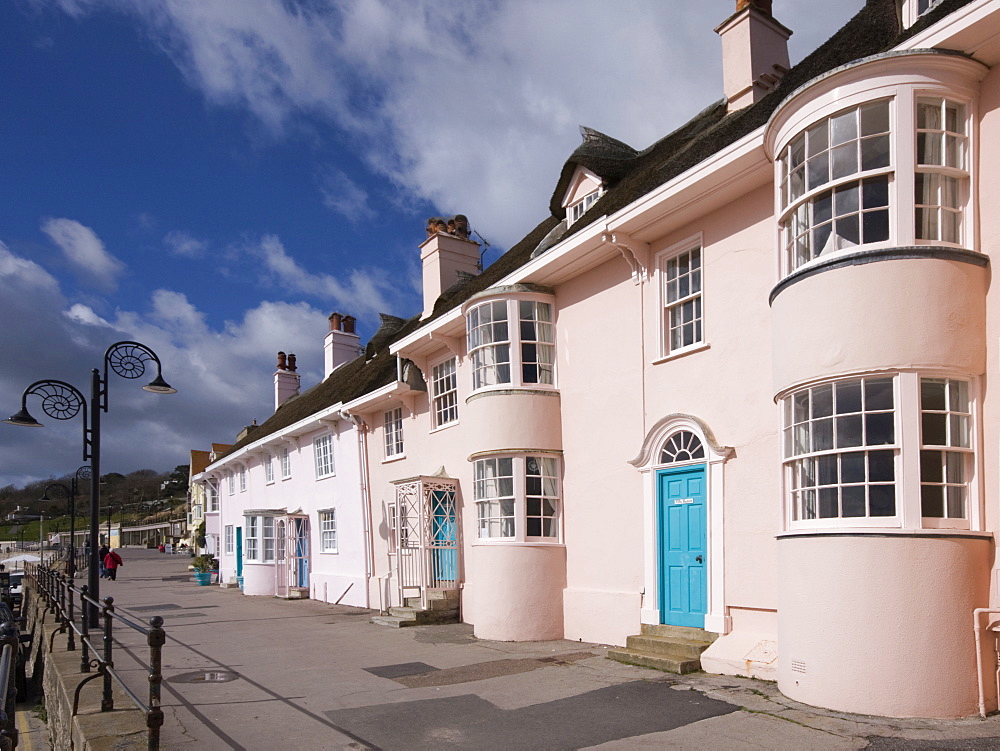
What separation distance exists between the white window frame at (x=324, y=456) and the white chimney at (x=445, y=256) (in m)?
5.07

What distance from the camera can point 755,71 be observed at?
40.3ft

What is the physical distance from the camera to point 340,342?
30.6m

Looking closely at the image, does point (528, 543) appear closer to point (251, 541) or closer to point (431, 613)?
point (431, 613)

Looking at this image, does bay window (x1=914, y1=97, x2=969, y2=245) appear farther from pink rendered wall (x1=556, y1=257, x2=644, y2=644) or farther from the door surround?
pink rendered wall (x1=556, y1=257, x2=644, y2=644)

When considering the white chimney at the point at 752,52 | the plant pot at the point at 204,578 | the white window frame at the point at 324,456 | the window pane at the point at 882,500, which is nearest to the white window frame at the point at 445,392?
the white window frame at the point at 324,456

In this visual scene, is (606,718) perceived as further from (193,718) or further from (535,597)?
(535,597)

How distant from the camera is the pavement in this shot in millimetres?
6562

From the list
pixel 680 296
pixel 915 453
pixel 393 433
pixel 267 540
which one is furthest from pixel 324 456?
pixel 915 453

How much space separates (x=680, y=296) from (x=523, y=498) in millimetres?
4116

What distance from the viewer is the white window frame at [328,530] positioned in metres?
21.8

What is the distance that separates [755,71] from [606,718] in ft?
32.0

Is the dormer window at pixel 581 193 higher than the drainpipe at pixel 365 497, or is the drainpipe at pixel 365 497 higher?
the dormer window at pixel 581 193

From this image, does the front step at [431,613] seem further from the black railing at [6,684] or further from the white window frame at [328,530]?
the black railing at [6,684]

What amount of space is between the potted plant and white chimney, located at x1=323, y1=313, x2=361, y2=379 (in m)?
9.97
